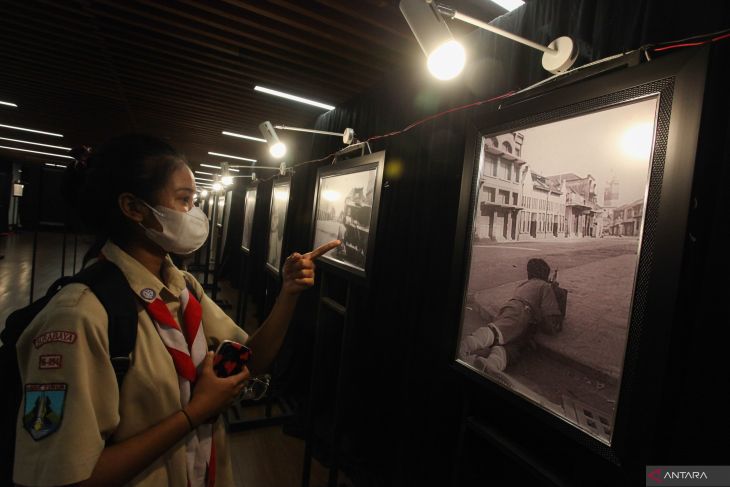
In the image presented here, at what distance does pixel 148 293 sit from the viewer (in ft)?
3.87

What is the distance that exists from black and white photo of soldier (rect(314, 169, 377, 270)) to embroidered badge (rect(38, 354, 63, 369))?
1.63 m

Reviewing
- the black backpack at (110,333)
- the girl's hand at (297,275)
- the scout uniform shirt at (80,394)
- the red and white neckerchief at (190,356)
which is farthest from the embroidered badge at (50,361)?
the girl's hand at (297,275)

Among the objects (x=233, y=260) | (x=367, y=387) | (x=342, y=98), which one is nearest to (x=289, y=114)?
(x=342, y=98)

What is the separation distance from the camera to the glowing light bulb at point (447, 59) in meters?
1.42

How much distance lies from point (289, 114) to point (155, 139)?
12.4ft

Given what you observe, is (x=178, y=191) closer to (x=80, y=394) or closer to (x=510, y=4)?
(x=80, y=394)

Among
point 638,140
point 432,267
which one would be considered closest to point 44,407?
point 638,140

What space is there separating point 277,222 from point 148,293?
3.24 m

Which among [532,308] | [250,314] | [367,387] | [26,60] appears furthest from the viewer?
[250,314]

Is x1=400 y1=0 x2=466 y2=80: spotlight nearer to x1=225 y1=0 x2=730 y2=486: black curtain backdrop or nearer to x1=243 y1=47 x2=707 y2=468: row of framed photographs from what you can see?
x1=243 y1=47 x2=707 y2=468: row of framed photographs

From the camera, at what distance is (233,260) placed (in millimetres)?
9734

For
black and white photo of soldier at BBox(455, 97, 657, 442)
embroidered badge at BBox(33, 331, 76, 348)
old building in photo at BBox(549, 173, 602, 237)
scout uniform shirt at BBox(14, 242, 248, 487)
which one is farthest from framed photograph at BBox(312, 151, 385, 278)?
embroidered badge at BBox(33, 331, 76, 348)

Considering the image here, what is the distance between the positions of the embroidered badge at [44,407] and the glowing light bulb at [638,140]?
1.57m

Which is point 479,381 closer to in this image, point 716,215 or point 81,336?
point 716,215
